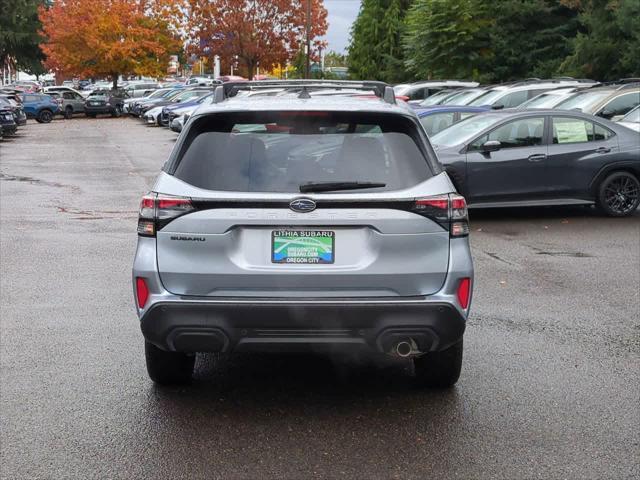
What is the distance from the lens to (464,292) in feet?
16.7

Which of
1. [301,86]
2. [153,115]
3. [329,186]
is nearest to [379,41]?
[153,115]

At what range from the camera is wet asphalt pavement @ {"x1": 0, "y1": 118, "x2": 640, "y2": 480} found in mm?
→ 4680

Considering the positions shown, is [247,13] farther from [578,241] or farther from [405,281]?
[405,281]

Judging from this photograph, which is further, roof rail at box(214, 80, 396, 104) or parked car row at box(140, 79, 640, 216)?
parked car row at box(140, 79, 640, 216)

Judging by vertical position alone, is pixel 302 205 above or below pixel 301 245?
above

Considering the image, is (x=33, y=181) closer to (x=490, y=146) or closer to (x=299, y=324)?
(x=490, y=146)

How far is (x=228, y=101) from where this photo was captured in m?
5.43

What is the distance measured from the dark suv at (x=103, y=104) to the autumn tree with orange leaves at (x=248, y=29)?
15070 mm

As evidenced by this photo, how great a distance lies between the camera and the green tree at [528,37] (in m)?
41.0

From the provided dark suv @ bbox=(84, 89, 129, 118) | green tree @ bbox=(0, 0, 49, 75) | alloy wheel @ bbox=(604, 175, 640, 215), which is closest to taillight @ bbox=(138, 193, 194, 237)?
alloy wheel @ bbox=(604, 175, 640, 215)

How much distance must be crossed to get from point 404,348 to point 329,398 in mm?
854

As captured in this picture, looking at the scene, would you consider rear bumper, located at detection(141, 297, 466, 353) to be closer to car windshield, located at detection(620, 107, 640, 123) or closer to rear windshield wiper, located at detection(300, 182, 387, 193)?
rear windshield wiper, located at detection(300, 182, 387, 193)

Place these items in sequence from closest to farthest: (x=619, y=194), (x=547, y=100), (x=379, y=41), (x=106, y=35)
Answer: (x=619, y=194), (x=547, y=100), (x=379, y=41), (x=106, y=35)

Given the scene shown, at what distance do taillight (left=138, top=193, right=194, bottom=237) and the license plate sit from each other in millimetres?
489
